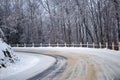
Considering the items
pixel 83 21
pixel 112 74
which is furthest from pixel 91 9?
pixel 112 74

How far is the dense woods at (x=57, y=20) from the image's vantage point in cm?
5353

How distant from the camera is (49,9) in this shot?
6300 centimetres

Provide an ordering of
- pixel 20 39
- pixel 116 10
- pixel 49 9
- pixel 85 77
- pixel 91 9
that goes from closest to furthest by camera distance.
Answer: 1. pixel 85 77
2. pixel 116 10
3. pixel 91 9
4. pixel 49 9
5. pixel 20 39

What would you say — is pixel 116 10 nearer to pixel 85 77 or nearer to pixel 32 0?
pixel 32 0

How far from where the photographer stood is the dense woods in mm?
53531

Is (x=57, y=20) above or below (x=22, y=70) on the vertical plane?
above

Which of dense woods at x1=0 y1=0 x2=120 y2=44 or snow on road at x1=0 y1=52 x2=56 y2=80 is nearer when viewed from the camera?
snow on road at x1=0 y1=52 x2=56 y2=80

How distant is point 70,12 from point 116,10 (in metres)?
13.5

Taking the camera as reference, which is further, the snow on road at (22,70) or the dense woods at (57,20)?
the dense woods at (57,20)

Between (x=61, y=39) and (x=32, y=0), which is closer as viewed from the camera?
(x=32, y=0)

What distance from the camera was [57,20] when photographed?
6550 centimetres

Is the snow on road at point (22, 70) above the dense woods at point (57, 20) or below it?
below

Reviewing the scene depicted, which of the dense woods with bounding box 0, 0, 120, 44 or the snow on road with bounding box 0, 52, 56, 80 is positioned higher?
the dense woods with bounding box 0, 0, 120, 44

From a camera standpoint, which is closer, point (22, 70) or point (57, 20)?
point (22, 70)
